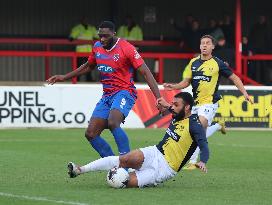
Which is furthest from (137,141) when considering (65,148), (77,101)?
(77,101)

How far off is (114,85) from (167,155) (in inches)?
73.4

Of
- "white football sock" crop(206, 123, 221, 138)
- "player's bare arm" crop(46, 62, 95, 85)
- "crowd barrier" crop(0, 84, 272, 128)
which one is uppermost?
"player's bare arm" crop(46, 62, 95, 85)

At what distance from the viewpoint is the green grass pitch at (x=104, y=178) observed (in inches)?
439

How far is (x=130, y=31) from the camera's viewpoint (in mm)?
29250

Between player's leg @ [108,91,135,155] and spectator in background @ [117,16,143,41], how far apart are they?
15.6 m

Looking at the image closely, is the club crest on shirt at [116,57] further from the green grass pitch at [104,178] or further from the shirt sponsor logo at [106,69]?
the green grass pitch at [104,178]

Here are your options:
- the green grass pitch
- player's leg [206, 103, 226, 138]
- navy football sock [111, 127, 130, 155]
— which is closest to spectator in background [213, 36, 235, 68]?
the green grass pitch

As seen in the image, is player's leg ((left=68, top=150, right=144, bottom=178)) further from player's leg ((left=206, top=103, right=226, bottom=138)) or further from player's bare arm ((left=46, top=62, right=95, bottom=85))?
player's leg ((left=206, top=103, right=226, bottom=138))

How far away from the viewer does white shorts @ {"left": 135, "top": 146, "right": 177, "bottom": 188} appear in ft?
39.7

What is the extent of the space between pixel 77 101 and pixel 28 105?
47.1 inches

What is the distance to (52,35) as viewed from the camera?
30.7 metres

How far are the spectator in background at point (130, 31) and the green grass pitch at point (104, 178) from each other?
26.7 ft

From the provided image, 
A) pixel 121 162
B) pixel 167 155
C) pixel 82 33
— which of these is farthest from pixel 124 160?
pixel 82 33

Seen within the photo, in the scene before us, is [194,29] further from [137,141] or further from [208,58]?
[208,58]
